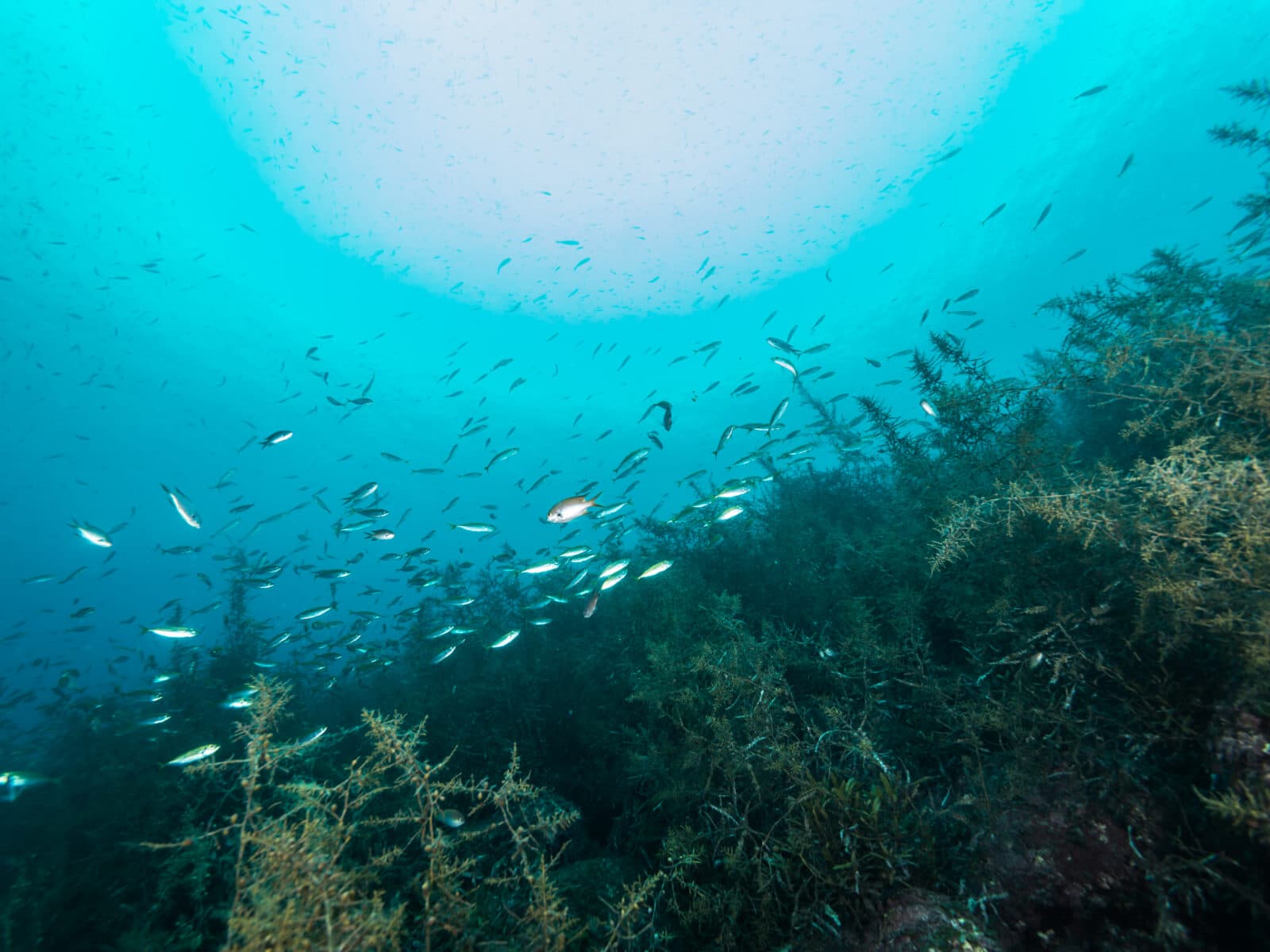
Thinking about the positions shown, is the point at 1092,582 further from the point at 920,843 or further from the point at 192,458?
the point at 192,458

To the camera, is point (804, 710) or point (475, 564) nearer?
point (804, 710)

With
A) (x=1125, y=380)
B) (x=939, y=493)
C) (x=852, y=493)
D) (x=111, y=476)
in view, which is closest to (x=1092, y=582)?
(x=939, y=493)

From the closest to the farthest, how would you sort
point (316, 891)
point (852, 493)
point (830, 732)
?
point (316, 891), point (830, 732), point (852, 493)

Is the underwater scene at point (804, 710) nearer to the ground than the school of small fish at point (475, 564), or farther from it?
nearer to the ground

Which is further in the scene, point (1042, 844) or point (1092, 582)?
point (1092, 582)

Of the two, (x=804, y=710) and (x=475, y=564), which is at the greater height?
(x=475, y=564)

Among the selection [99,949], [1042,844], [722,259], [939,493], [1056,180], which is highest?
[722,259]

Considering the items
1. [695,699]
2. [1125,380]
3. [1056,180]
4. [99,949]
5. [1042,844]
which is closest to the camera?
[1042,844]

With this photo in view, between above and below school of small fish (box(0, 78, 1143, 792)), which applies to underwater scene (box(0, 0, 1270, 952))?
below

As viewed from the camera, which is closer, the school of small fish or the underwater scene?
the underwater scene

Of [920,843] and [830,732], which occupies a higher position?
[830,732]

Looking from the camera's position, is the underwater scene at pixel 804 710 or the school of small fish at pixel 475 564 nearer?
the underwater scene at pixel 804 710

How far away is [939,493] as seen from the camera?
590cm

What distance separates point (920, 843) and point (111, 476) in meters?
89.1
